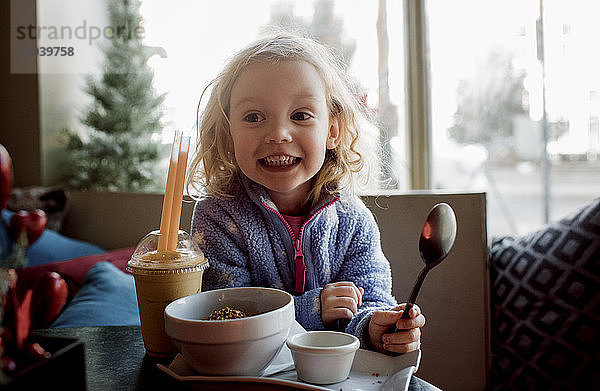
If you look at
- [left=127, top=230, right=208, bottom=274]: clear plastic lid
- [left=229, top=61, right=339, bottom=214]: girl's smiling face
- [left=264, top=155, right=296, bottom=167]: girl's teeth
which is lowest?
[left=127, top=230, right=208, bottom=274]: clear plastic lid

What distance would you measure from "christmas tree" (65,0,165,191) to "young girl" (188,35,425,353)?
2.25m

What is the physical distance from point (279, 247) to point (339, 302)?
0.60 feet

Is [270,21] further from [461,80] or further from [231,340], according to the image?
[231,340]

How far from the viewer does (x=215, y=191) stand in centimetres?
103

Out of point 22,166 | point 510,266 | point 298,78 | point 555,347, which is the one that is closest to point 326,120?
point 298,78

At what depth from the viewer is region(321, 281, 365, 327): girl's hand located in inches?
33.1

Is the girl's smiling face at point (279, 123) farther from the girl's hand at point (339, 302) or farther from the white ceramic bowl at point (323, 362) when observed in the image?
the white ceramic bowl at point (323, 362)

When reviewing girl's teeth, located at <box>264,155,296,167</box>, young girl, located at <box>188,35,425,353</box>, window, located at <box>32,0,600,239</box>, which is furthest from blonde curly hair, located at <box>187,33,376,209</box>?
window, located at <box>32,0,600,239</box>

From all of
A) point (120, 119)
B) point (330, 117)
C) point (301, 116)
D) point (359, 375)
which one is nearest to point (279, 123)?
point (301, 116)

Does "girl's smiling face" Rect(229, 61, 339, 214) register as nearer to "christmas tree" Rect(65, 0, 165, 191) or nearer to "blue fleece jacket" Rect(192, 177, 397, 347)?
"blue fleece jacket" Rect(192, 177, 397, 347)

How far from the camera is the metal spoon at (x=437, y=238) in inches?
24.3

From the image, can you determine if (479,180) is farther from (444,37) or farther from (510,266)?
(510,266)

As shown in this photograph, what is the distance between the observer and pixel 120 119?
3172 millimetres

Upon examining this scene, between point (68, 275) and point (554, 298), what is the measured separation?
1333 millimetres
